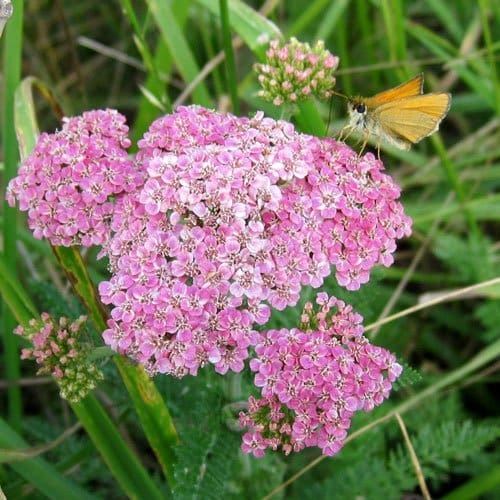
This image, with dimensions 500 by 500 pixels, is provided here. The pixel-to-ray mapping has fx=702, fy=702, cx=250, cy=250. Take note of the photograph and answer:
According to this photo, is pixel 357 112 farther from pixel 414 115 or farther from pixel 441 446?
pixel 441 446

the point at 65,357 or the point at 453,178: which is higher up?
the point at 65,357

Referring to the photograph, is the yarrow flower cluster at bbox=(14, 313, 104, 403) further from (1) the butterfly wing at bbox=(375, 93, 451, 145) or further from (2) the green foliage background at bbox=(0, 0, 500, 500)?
(1) the butterfly wing at bbox=(375, 93, 451, 145)

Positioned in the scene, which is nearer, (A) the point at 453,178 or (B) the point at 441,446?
(B) the point at 441,446

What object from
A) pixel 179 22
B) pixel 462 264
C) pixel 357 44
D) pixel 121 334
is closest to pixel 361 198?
pixel 121 334

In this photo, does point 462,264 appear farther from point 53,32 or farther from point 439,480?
point 53,32

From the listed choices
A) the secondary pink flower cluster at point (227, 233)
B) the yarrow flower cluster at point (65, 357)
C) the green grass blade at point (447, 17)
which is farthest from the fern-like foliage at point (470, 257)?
the yarrow flower cluster at point (65, 357)

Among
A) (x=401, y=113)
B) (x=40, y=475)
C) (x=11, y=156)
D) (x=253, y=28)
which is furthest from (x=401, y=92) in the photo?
(x=40, y=475)

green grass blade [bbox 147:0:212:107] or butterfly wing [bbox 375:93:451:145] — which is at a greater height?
green grass blade [bbox 147:0:212:107]

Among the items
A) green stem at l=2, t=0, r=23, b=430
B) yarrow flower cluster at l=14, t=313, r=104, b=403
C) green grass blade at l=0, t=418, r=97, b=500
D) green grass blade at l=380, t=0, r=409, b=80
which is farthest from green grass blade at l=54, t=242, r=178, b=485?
green grass blade at l=380, t=0, r=409, b=80
